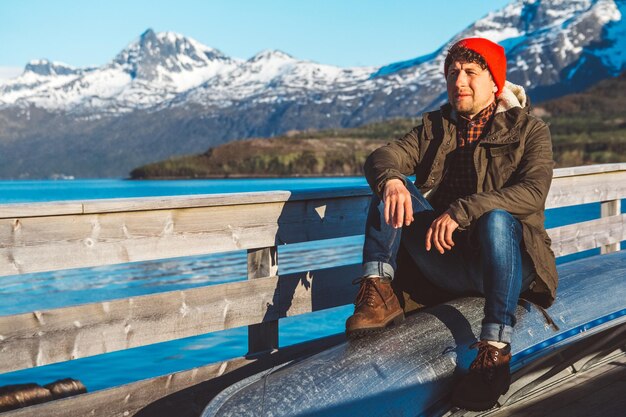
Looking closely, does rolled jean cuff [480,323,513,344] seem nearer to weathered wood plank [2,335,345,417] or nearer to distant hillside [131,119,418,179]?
weathered wood plank [2,335,345,417]

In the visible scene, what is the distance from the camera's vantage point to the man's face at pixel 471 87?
158 inches

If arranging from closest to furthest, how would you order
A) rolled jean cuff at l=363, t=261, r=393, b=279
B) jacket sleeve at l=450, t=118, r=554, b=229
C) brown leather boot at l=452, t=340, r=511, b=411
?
1. brown leather boot at l=452, t=340, r=511, b=411
2. jacket sleeve at l=450, t=118, r=554, b=229
3. rolled jean cuff at l=363, t=261, r=393, b=279

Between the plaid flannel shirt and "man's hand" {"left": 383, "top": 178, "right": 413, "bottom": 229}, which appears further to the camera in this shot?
the plaid flannel shirt

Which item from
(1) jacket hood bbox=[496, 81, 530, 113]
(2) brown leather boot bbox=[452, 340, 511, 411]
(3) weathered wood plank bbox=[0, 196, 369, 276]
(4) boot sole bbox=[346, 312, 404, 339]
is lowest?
(2) brown leather boot bbox=[452, 340, 511, 411]

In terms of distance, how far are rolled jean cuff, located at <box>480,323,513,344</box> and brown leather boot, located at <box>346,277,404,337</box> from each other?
0.41 metres

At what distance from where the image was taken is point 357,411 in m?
3.23

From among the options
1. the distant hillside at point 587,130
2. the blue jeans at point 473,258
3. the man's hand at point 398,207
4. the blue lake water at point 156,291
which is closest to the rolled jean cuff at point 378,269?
the blue jeans at point 473,258

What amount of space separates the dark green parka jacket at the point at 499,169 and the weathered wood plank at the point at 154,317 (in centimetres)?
72

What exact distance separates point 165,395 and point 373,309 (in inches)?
43.4

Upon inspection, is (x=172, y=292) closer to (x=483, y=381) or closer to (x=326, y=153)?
(x=483, y=381)

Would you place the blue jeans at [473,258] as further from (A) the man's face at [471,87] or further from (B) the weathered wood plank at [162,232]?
(B) the weathered wood plank at [162,232]

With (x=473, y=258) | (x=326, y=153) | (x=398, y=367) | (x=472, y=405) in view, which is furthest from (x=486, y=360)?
(x=326, y=153)

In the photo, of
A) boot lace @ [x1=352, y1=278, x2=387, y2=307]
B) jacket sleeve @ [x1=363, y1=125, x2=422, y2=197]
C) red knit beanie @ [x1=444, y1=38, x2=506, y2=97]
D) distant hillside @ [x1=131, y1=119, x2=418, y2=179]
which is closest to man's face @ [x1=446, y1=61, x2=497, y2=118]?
red knit beanie @ [x1=444, y1=38, x2=506, y2=97]

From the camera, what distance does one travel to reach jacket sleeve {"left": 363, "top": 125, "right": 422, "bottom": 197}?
3842 millimetres
